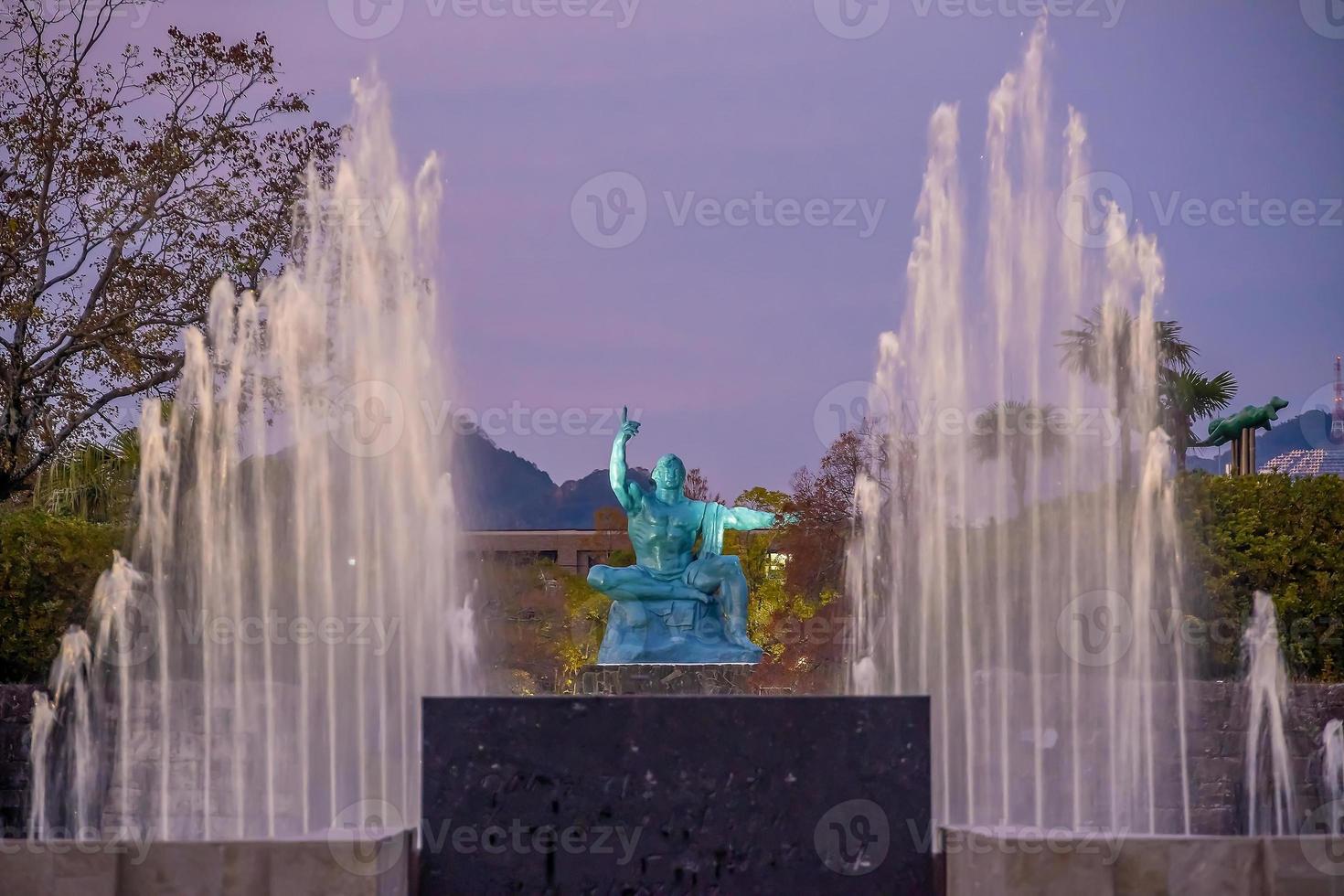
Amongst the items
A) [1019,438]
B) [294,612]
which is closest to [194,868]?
[294,612]

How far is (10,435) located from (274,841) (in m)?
17.6

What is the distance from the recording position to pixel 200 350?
21750 millimetres

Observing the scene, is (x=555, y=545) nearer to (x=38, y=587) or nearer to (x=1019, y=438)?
(x=1019, y=438)

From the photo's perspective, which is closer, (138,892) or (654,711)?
(138,892)

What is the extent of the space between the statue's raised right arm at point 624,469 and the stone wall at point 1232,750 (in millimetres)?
6586

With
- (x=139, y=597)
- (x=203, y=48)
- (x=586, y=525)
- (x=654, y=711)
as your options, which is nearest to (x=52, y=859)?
(x=654, y=711)

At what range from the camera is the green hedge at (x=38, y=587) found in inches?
657

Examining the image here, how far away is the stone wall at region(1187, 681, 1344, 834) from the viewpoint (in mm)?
15469

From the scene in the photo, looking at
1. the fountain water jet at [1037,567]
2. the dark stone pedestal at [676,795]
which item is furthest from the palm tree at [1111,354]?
the dark stone pedestal at [676,795]

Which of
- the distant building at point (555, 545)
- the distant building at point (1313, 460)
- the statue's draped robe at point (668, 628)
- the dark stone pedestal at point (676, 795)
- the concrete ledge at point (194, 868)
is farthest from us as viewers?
the distant building at point (555, 545)

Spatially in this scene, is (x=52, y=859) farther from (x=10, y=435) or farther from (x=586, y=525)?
(x=586, y=525)

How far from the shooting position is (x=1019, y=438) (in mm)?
22297

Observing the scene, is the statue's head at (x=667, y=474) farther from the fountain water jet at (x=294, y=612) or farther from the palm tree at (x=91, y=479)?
the palm tree at (x=91, y=479)

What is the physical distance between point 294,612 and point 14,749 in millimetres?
3033
